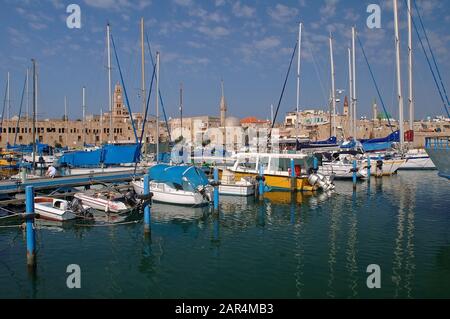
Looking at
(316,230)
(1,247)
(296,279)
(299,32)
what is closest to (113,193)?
(1,247)

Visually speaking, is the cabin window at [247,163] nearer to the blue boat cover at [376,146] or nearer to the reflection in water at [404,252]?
the reflection in water at [404,252]

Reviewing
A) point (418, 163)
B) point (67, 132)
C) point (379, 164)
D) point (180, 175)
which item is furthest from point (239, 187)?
point (67, 132)

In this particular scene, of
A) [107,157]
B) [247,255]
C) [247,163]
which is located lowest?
[247,255]

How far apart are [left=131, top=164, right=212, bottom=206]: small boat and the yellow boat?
292 inches

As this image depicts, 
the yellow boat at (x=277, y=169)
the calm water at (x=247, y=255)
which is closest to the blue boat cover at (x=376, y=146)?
the yellow boat at (x=277, y=169)

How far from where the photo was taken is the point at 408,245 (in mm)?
16047

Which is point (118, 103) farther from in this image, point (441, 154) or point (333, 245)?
point (333, 245)

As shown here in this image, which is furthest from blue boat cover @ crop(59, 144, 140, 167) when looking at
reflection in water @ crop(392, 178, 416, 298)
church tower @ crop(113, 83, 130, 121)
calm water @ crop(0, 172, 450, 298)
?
church tower @ crop(113, 83, 130, 121)

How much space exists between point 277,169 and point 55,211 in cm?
1714

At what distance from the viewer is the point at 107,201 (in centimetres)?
2184

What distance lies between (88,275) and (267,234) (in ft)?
27.4

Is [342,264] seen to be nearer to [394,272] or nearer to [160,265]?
[394,272]

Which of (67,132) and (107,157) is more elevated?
(67,132)
